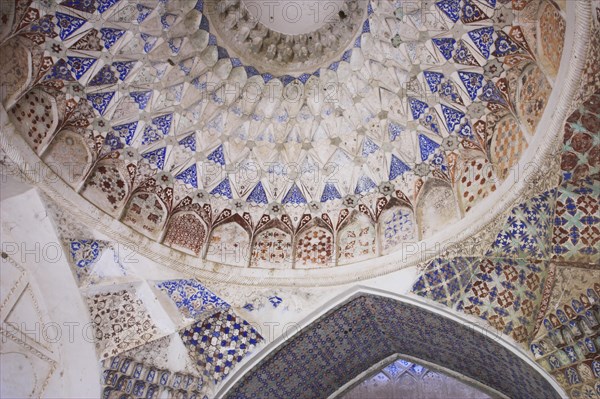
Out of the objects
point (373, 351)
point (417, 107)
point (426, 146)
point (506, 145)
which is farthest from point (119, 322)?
point (506, 145)

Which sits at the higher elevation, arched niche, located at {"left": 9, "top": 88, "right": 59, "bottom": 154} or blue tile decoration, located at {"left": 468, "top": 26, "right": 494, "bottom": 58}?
blue tile decoration, located at {"left": 468, "top": 26, "right": 494, "bottom": 58}

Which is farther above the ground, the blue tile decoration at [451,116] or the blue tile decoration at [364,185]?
the blue tile decoration at [451,116]

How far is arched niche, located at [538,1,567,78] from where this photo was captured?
6.71 m

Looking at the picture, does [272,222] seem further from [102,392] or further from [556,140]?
[556,140]

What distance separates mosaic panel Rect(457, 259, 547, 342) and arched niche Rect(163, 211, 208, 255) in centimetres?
333

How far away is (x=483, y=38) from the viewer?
7754 millimetres

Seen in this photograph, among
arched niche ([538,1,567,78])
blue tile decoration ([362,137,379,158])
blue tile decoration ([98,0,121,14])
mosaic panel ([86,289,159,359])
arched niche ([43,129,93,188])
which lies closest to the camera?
arched niche ([538,1,567,78])

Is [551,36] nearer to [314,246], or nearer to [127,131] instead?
[314,246]

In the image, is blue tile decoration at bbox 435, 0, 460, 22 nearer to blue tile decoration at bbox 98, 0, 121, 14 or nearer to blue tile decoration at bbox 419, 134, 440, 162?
blue tile decoration at bbox 419, 134, 440, 162

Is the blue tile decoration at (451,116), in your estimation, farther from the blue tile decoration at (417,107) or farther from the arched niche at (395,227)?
the arched niche at (395,227)

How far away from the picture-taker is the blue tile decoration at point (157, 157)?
886 centimetres

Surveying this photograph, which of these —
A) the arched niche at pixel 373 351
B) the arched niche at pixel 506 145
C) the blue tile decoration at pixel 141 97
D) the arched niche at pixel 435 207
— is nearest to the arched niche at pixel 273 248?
the arched niche at pixel 373 351

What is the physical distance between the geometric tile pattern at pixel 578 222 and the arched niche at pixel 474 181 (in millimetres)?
935

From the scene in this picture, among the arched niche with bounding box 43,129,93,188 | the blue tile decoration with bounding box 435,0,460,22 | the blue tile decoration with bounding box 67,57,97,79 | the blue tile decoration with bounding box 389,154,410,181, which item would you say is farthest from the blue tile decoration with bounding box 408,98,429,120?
the arched niche with bounding box 43,129,93,188
